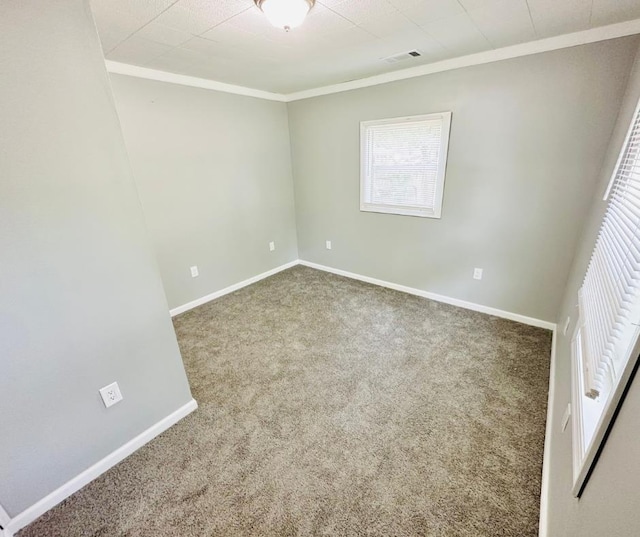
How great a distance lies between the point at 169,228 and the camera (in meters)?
2.85

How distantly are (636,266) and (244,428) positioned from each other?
1.91 m

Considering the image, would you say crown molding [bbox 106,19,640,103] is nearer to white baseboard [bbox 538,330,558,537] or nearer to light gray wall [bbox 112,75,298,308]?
light gray wall [bbox 112,75,298,308]

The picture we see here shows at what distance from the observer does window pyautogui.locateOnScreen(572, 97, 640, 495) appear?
2.47ft

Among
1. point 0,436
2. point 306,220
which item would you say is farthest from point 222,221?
point 0,436

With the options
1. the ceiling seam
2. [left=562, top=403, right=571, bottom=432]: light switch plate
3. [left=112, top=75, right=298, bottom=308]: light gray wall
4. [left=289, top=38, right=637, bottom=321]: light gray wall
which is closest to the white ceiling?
the ceiling seam

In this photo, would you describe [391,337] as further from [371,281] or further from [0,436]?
[0,436]

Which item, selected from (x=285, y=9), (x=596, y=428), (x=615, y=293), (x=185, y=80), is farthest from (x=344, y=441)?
(x=185, y=80)

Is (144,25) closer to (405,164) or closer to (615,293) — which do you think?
(405,164)

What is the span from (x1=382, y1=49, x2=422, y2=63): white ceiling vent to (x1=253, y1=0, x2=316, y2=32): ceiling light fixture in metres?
1.11

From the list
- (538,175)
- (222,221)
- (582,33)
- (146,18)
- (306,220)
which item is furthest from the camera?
(306,220)

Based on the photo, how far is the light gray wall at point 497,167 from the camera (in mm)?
2016

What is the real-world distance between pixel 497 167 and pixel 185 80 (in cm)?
291

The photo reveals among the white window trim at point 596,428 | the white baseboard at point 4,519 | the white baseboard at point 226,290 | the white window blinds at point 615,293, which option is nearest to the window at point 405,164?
the white window blinds at point 615,293

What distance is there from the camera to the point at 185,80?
8.70ft
